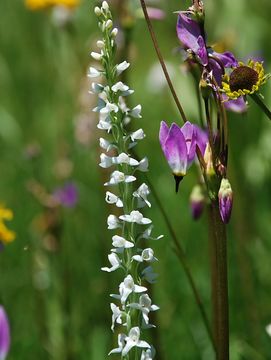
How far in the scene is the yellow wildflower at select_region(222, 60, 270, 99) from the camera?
1.09 meters

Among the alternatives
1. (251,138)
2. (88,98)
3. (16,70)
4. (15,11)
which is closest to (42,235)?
(88,98)

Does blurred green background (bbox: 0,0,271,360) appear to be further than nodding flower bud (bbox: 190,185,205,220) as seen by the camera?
Yes

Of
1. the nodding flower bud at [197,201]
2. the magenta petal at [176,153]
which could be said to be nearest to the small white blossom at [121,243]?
the magenta petal at [176,153]

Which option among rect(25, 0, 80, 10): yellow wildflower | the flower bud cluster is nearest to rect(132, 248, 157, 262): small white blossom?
the flower bud cluster

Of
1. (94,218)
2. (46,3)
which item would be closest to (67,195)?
(94,218)

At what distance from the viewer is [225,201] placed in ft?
3.50

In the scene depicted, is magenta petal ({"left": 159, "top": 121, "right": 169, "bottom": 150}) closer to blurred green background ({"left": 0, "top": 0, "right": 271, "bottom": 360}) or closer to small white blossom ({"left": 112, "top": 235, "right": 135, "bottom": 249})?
small white blossom ({"left": 112, "top": 235, "right": 135, "bottom": 249})

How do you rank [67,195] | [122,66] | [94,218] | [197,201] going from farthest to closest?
[94,218], [67,195], [197,201], [122,66]

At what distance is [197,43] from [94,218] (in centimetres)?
169

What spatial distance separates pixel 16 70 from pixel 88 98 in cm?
141

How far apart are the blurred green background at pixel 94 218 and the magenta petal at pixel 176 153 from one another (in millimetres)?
376

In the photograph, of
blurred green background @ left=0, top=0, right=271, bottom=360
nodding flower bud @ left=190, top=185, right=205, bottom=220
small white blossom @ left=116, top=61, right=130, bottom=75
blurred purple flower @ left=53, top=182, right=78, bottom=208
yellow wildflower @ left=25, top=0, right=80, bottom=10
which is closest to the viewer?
small white blossom @ left=116, top=61, right=130, bottom=75

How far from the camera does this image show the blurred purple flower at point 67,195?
2.31 m

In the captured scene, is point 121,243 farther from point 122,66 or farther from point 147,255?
point 122,66
